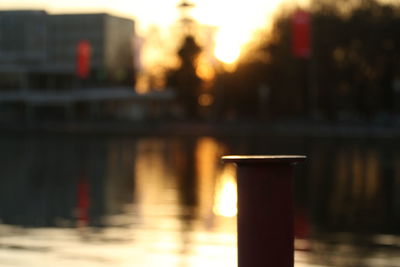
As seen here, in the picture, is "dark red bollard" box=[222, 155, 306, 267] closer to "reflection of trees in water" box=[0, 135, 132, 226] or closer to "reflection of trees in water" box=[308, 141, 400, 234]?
"reflection of trees in water" box=[308, 141, 400, 234]

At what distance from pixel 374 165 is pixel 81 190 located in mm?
12053

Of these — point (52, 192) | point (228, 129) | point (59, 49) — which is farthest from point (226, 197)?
point (59, 49)

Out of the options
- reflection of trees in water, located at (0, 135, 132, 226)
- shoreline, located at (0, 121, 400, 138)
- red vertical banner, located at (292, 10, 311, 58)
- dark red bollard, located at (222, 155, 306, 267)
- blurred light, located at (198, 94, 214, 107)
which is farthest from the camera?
blurred light, located at (198, 94, 214, 107)

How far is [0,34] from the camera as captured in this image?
156 m

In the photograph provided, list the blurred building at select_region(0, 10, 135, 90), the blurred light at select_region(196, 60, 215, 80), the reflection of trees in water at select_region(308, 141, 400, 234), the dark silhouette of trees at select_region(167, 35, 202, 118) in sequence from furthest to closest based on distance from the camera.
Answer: the blurred building at select_region(0, 10, 135, 90), the blurred light at select_region(196, 60, 215, 80), the dark silhouette of trees at select_region(167, 35, 202, 118), the reflection of trees in water at select_region(308, 141, 400, 234)

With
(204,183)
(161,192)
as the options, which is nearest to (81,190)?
(161,192)

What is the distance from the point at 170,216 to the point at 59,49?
149 m

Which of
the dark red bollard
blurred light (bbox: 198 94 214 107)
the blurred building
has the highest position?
the blurred building

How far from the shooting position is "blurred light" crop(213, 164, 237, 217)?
698 inches

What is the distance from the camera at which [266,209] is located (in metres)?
5.07

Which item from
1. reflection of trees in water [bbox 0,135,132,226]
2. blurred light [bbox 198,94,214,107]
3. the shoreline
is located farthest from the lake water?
blurred light [bbox 198,94,214,107]

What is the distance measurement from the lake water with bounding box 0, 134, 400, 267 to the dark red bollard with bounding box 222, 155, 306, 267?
5.96 metres

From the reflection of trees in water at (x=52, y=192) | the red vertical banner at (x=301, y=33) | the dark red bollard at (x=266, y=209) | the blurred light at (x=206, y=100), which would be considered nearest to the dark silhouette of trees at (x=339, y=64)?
the red vertical banner at (x=301, y=33)

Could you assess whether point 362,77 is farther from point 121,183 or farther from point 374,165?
point 121,183
